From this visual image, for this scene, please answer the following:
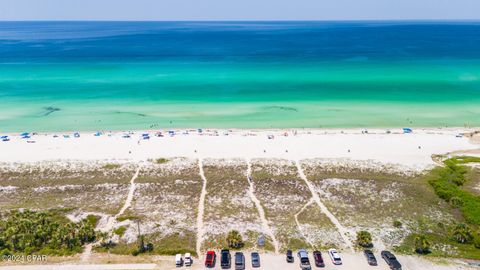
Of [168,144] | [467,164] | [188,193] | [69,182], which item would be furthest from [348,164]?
[69,182]

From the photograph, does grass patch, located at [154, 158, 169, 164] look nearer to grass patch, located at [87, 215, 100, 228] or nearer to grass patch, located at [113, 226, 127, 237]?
grass patch, located at [87, 215, 100, 228]

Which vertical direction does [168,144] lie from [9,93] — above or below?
below

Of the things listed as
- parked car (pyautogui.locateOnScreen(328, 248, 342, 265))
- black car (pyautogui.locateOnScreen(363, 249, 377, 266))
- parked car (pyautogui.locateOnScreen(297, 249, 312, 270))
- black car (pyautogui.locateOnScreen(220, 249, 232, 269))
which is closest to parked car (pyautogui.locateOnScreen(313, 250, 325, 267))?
parked car (pyautogui.locateOnScreen(297, 249, 312, 270))

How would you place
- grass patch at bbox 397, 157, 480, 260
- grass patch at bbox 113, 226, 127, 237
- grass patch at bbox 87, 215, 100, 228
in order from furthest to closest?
1. grass patch at bbox 87, 215, 100, 228
2. grass patch at bbox 113, 226, 127, 237
3. grass patch at bbox 397, 157, 480, 260

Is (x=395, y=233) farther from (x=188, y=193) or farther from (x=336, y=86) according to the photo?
(x=336, y=86)

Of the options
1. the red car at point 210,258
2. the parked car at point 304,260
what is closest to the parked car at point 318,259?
the parked car at point 304,260
